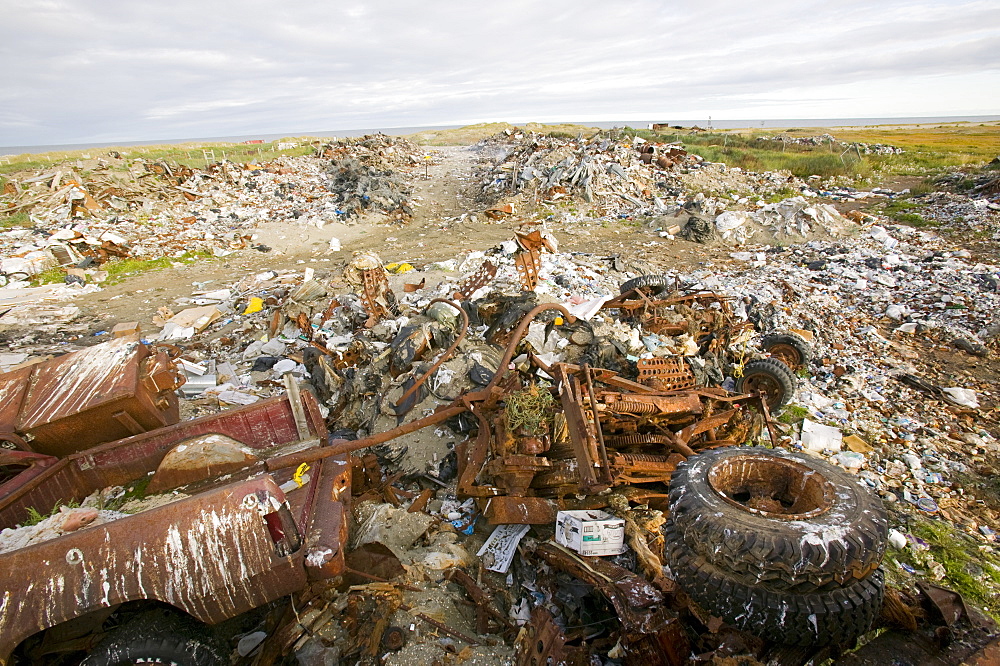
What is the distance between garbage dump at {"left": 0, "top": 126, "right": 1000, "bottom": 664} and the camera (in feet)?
6.57

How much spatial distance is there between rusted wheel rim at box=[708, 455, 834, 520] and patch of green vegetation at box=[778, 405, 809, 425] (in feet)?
7.71

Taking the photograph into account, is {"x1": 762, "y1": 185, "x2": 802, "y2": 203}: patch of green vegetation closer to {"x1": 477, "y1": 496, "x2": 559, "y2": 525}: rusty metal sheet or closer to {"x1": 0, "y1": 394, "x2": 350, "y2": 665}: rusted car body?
{"x1": 477, "y1": 496, "x2": 559, "y2": 525}: rusty metal sheet

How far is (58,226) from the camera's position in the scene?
39.1ft

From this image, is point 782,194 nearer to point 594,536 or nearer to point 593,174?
Answer: point 593,174

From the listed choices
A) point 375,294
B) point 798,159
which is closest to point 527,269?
point 375,294

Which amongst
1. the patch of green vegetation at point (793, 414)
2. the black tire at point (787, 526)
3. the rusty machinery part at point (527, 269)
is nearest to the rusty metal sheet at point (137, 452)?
the black tire at point (787, 526)

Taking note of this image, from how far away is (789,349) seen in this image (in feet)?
17.5

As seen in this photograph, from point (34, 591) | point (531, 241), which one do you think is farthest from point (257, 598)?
point (531, 241)

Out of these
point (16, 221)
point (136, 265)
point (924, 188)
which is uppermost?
point (924, 188)

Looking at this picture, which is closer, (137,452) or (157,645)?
(157,645)

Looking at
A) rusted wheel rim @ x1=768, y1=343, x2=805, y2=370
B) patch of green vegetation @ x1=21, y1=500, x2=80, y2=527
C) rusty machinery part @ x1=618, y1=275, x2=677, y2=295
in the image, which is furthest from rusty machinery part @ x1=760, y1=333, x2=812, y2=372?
patch of green vegetation @ x1=21, y1=500, x2=80, y2=527

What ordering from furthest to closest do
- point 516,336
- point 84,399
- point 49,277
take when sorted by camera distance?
point 49,277, point 516,336, point 84,399

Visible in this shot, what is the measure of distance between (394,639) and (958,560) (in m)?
3.67

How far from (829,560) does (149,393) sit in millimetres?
4052
